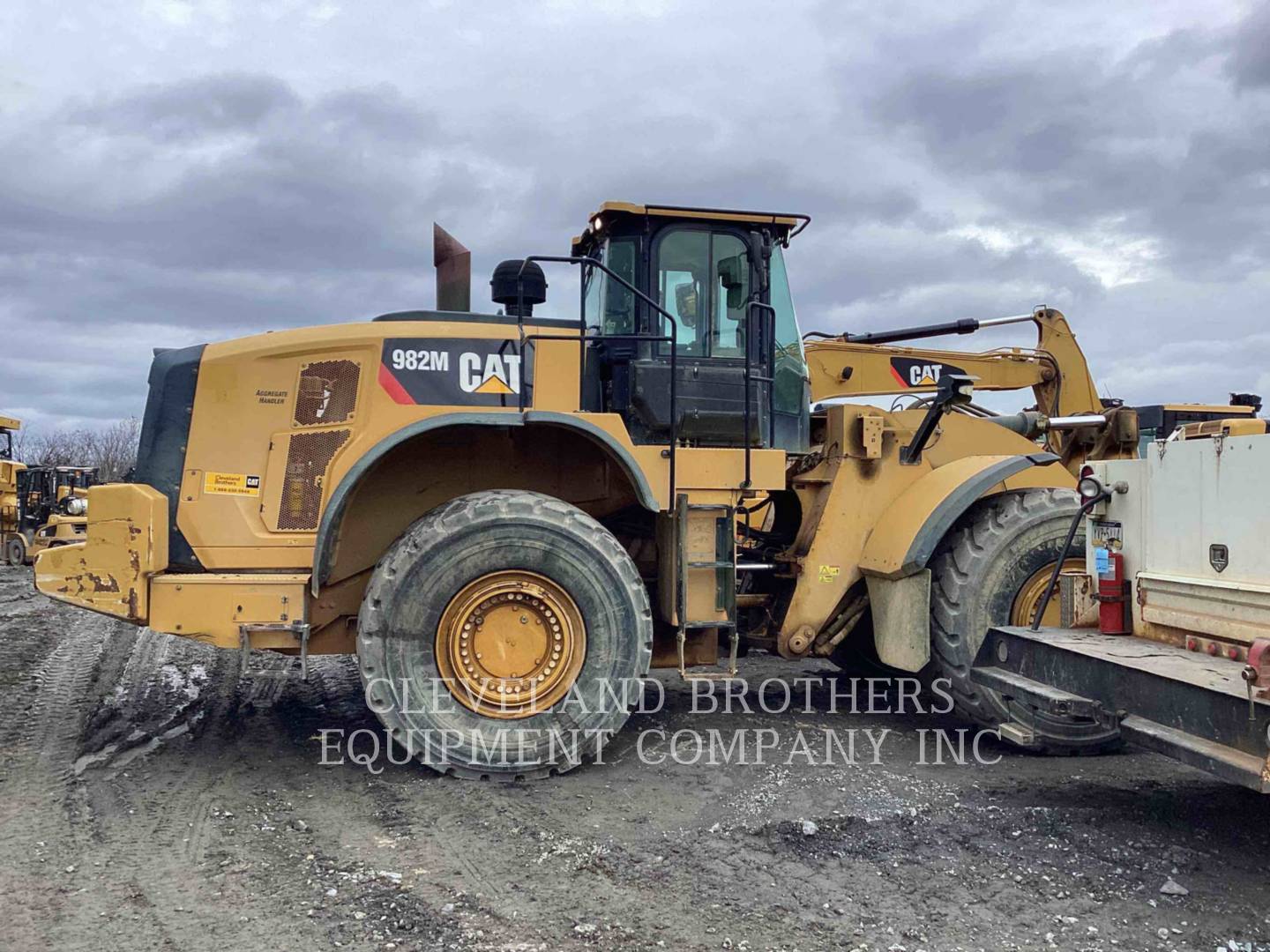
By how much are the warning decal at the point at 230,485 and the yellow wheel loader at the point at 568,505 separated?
10 mm

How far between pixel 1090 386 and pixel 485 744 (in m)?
6.01

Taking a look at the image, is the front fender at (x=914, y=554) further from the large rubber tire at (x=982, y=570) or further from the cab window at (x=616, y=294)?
the cab window at (x=616, y=294)

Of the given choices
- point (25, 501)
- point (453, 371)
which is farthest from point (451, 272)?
point (25, 501)

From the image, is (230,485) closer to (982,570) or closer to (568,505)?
(568,505)

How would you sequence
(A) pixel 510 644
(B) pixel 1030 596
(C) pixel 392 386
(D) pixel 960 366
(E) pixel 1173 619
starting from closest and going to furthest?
(E) pixel 1173 619 → (A) pixel 510 644 → (C) pixel 392 386 → (B) pixel 1030 596 → (D) pixel 960 366

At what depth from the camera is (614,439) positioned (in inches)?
207

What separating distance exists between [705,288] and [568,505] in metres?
1.63

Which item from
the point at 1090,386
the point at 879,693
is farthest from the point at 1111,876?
the point at 1090,386

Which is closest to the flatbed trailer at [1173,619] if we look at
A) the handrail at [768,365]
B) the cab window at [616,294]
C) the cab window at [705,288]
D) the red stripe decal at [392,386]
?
the handrail at [768,365]

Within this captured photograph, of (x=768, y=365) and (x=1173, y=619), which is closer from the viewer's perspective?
(x=1173, y=619)

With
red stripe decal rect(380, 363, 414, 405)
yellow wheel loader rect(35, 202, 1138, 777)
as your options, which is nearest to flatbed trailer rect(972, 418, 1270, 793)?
yellow wheel loader rect(35, 202, 1138, 777)

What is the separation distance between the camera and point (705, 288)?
19.6 feet

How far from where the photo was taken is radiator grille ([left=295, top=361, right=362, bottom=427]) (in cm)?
535

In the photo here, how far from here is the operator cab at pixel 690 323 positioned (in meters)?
5.77
